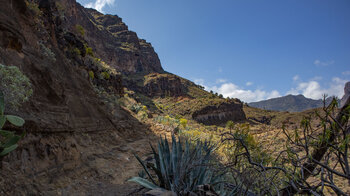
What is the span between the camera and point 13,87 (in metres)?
2.76

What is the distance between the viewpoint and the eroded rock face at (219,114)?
47406 mm

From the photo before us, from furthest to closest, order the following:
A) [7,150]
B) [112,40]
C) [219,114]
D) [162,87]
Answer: [112,40] < [162,87] < [219,114] < [7,150]

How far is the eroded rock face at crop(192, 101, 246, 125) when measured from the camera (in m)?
47.4

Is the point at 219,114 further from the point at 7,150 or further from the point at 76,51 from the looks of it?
the point at 7,150

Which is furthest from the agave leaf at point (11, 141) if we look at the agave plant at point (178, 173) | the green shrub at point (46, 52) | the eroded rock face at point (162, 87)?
the eroded rock face at point (162, 87)

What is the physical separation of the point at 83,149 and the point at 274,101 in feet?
552

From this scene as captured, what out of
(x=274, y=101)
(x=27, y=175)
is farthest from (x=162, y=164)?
(x=274, y=101)

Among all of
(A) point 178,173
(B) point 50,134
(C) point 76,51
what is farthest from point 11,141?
(C) point 76,51

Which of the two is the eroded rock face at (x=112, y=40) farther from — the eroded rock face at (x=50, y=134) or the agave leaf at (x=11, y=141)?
the agave leaf at (x=11, y=141)

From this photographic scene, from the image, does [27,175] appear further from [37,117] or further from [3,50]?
[3,50]

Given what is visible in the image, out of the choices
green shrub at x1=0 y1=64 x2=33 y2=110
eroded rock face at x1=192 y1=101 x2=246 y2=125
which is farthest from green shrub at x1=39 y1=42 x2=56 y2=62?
eroded rock face at x1=192 y1=101 x2=246 y2=125

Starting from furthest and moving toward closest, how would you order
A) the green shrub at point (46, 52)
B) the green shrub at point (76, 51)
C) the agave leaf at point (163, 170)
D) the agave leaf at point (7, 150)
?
1. the green shrub at point (76, 51)
2. the green shrub at point (46, 52)
3. the agave leaf at point (163, 170)
4. the agave leaf at point (7, 150)

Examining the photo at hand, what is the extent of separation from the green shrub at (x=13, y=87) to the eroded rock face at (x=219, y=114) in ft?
139

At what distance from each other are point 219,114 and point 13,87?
53151 mm
